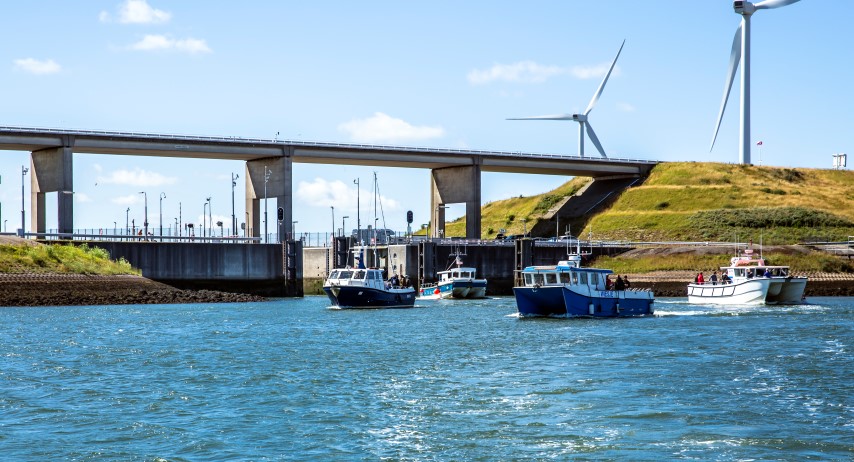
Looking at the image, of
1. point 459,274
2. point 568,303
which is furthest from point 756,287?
point 459,274

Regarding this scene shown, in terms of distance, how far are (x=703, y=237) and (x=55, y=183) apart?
3381 inches

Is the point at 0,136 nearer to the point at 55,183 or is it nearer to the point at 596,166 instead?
the point at 55,183

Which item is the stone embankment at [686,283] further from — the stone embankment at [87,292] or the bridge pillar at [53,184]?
the bridge pillar at [53,184]

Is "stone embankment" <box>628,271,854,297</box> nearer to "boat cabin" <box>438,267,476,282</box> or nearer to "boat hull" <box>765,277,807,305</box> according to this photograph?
"boat cabin" <box>438,267,476,282</box>

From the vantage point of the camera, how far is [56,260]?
97562 millimetres

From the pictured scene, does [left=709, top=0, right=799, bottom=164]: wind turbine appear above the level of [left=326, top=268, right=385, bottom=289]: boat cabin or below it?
above

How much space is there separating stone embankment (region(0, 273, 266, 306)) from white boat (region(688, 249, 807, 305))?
4353cm

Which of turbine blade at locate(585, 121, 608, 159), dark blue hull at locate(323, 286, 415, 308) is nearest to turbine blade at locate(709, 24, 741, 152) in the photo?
turbine blade at locate(585, 121, 608, 159)

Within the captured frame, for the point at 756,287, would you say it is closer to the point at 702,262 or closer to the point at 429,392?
the point at 702,262

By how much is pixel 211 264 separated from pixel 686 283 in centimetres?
5234

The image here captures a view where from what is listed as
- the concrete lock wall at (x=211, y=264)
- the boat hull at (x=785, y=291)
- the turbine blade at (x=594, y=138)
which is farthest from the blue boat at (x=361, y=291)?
the turbine blade at (x=594, y=138)

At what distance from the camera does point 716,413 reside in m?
32.0

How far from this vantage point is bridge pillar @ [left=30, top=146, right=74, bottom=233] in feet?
375

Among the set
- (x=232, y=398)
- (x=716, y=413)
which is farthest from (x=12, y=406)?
(x=716, y=413)
